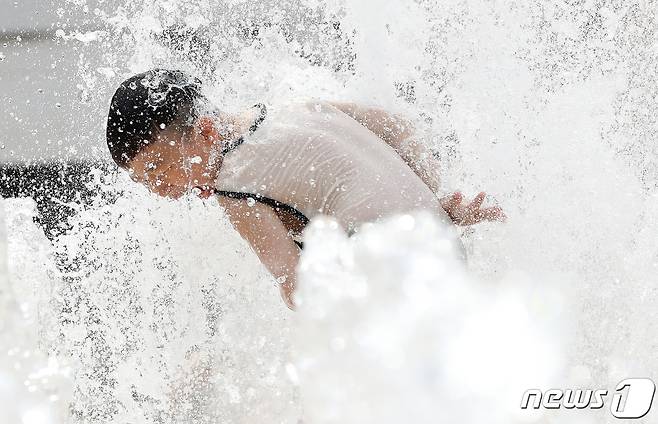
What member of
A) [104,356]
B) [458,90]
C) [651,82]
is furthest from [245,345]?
[651,82]

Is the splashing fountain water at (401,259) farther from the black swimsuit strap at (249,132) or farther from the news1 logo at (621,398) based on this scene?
the black swimsuit strap at (249,132)

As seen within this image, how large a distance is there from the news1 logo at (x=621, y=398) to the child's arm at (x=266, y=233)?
62 cm

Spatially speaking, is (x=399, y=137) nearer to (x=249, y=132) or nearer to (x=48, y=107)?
(x=249, y=132)

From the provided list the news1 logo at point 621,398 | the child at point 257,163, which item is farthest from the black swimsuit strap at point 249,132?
the news1 logo at point 621,398

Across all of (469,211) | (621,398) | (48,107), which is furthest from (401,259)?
(48,107)

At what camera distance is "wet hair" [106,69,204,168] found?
4.40 ft

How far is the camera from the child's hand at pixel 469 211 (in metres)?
1.57

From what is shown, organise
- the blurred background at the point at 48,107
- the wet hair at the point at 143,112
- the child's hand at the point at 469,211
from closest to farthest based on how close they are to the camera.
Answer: the wet hair at the point at 143,112
the child's hand at the point at 469,211
the blurred background at the point at 48,107

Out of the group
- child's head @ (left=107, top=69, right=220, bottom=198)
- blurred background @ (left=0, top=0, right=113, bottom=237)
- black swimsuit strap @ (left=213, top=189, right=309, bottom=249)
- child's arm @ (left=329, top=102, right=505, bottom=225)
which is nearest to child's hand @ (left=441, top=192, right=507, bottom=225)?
child's arm @ (left=329, top=102, right=505, bottom=225)

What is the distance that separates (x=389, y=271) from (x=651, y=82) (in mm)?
1132

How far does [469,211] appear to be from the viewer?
1.58 metres

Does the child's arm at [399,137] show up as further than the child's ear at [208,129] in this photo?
Yes

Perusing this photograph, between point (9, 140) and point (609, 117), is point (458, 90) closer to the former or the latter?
point (609, 117)

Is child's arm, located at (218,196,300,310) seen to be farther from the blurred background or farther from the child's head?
the blurred background
